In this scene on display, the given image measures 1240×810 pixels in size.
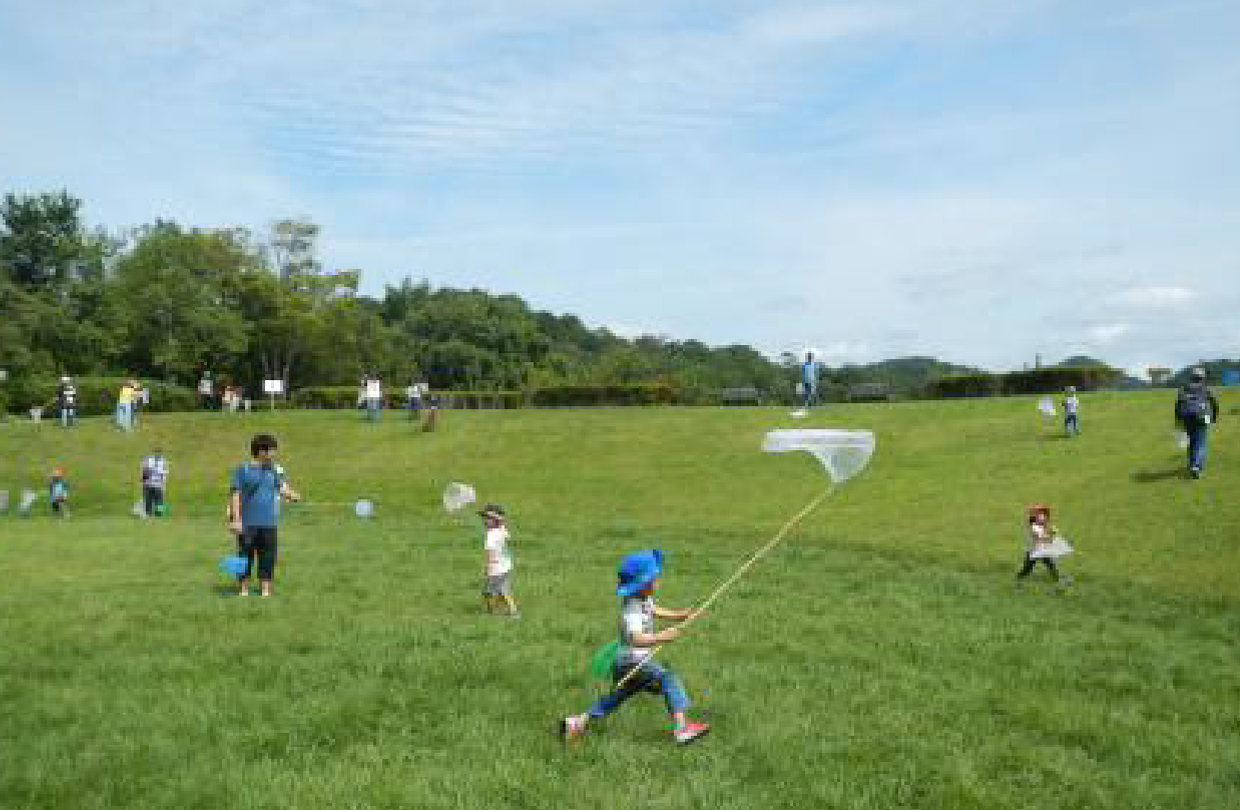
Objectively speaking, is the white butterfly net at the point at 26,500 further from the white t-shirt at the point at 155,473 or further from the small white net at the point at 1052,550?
the small white net at the point at 1052,550

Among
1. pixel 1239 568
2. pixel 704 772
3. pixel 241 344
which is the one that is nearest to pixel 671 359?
pixel 241 344

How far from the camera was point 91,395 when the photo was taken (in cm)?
6081

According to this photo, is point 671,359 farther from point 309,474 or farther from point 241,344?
point 309,474

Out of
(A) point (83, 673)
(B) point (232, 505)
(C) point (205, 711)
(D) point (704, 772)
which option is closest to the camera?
(D) point (704, 772)

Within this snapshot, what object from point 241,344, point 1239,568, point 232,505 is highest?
point 241,344

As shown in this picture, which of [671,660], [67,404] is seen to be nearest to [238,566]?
[671,660]

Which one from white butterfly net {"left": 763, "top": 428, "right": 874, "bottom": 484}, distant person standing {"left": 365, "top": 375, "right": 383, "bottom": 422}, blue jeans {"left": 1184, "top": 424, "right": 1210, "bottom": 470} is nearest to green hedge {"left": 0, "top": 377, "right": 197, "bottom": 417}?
distant person standing {"left": 365, "top": 375, "right": 383, "bottom": 422}

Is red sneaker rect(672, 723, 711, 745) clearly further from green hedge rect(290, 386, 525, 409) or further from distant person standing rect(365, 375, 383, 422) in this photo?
green hedge rect(290, 386, 525, 409)

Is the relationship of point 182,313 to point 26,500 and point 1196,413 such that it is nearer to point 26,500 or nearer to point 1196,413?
Result: point 26,500

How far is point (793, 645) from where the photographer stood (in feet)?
42.3

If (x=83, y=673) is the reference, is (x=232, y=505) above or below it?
above

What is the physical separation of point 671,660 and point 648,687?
257 centimetres

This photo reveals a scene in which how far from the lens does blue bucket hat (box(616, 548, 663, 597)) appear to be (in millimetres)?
9648

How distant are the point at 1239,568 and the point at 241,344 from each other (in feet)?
270
